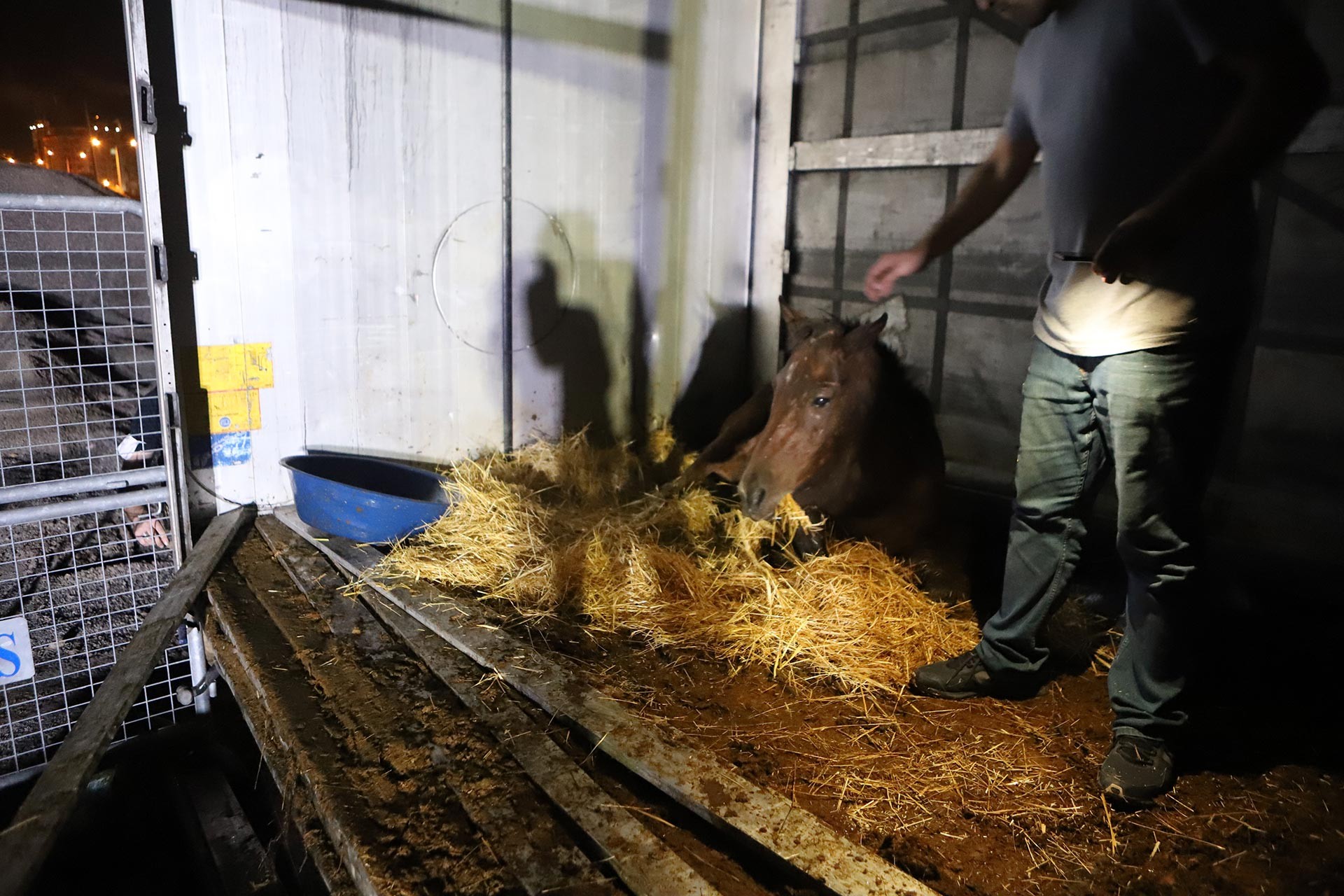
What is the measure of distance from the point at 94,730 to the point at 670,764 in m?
1.61

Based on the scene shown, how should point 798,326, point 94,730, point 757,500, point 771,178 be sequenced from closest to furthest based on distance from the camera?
1. point 94,730
2. point 757,500
3. point 798,326
4. point 771,178

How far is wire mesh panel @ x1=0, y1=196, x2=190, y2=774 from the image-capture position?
11.3ft

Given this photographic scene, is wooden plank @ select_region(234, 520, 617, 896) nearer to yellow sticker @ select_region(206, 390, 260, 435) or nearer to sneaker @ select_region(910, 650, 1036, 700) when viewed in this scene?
yellow sticker @ select_region(206, 390, 260, 435)

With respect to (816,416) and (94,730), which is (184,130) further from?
(816,416)

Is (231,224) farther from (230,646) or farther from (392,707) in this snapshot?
(392,707)

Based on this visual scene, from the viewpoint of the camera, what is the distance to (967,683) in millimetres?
2434

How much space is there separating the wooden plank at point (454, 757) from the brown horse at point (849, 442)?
1.48 metres

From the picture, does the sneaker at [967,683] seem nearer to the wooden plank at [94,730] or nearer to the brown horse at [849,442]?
the brown horse at [849,442]

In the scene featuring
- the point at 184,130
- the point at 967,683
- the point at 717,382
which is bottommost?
the point at 967,683

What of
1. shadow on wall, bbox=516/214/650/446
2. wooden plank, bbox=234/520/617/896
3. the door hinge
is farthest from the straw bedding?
the door hinge

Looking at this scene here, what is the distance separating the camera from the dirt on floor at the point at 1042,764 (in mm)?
1754

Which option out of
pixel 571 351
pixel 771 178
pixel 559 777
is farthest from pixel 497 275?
pixel 559 777

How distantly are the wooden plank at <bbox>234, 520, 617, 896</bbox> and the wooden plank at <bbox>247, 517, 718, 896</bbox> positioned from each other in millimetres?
42

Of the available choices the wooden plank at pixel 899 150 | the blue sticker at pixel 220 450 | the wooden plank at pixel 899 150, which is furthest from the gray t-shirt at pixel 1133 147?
the blue sticker at pixel 220 450
